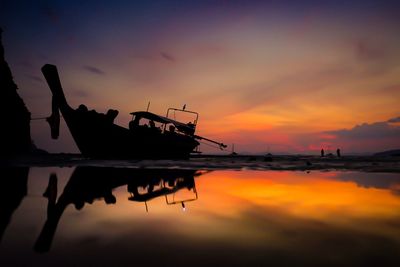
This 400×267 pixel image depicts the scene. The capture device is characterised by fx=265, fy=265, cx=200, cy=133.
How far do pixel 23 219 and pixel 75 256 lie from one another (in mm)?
2057

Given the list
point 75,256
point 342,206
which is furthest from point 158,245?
point 342,206

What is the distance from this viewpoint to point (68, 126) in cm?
2453

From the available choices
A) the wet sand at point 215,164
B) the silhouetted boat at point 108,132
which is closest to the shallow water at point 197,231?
the wet sand at point 215,164

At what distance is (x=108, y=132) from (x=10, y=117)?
30.1 m

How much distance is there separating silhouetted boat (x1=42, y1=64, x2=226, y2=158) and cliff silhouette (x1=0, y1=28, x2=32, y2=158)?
23.5 metres

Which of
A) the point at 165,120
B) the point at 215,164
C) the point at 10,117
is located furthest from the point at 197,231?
the point at 10,117

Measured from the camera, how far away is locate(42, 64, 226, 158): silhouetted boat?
74.9ft

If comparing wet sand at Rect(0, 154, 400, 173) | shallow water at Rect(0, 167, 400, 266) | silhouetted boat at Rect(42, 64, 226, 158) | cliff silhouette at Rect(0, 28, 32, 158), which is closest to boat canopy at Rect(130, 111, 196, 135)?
silhouetted boat at Rect(42, 64, 226, 158)

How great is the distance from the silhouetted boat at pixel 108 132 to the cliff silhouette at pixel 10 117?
2353cm

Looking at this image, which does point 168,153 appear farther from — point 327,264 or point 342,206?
point 327,264

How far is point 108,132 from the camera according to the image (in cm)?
2538

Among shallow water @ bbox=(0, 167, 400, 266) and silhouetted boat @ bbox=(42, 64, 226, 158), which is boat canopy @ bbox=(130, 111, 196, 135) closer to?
silhouetted boat @ bbox=(42, 64, 226, 158)

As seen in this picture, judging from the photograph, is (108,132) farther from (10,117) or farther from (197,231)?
(10,117)

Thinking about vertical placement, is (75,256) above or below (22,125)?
below
